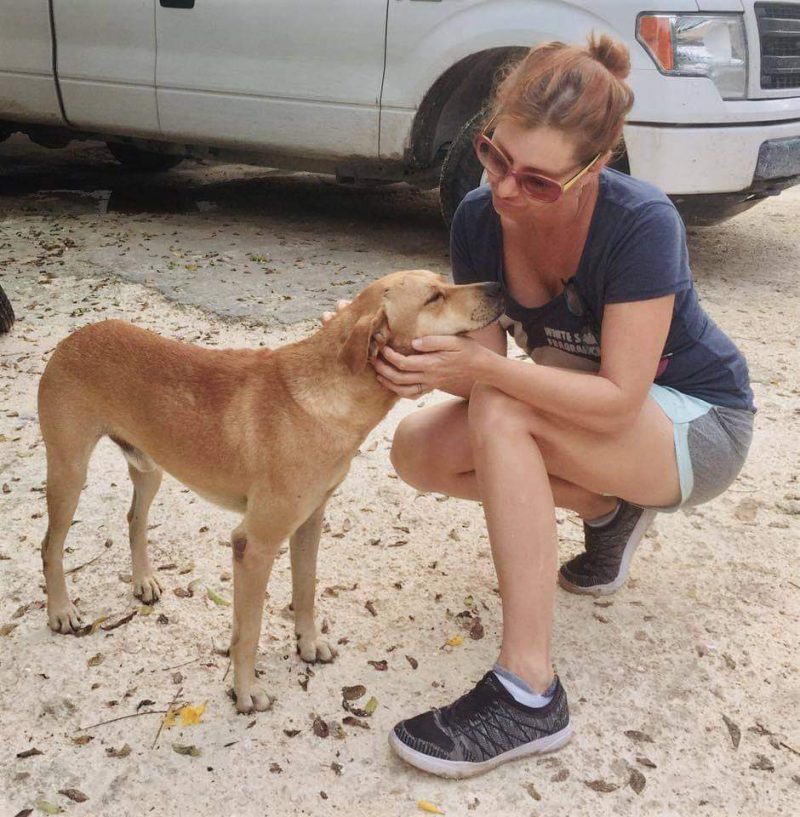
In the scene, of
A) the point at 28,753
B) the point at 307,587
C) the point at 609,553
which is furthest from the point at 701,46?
the point at 28,753

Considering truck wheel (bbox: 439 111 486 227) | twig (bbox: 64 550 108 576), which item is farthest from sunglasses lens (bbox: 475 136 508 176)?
truck wheel (bbox: 439 111 486 227)

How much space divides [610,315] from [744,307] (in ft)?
12.8

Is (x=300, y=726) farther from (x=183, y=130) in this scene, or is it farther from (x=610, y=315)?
(x=183, y=130)

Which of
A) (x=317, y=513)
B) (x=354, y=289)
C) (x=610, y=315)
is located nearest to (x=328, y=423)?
(x=317, y=513)

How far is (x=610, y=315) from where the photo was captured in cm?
249

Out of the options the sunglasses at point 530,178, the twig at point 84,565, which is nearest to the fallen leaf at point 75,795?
the twig at point 84,565

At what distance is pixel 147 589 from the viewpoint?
3102mm

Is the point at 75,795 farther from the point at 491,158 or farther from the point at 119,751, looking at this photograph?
the point at 491,158

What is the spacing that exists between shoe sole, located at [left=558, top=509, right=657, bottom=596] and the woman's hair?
140cm

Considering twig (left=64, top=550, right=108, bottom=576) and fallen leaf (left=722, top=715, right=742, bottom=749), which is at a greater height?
fallen leaf (left=722, top=715, right=742, bottom=749)

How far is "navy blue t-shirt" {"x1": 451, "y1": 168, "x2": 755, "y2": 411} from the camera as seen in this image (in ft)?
8.13

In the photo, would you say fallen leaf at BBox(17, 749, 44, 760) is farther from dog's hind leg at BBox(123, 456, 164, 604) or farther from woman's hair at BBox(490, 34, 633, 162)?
woman's hair at BBox(490, 34, 633, 162)

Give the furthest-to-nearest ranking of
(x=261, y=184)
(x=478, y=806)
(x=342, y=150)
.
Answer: (x=261, y=184) → (x=342, y=150) → (x=478, y=806)

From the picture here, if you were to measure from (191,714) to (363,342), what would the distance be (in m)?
1.29
